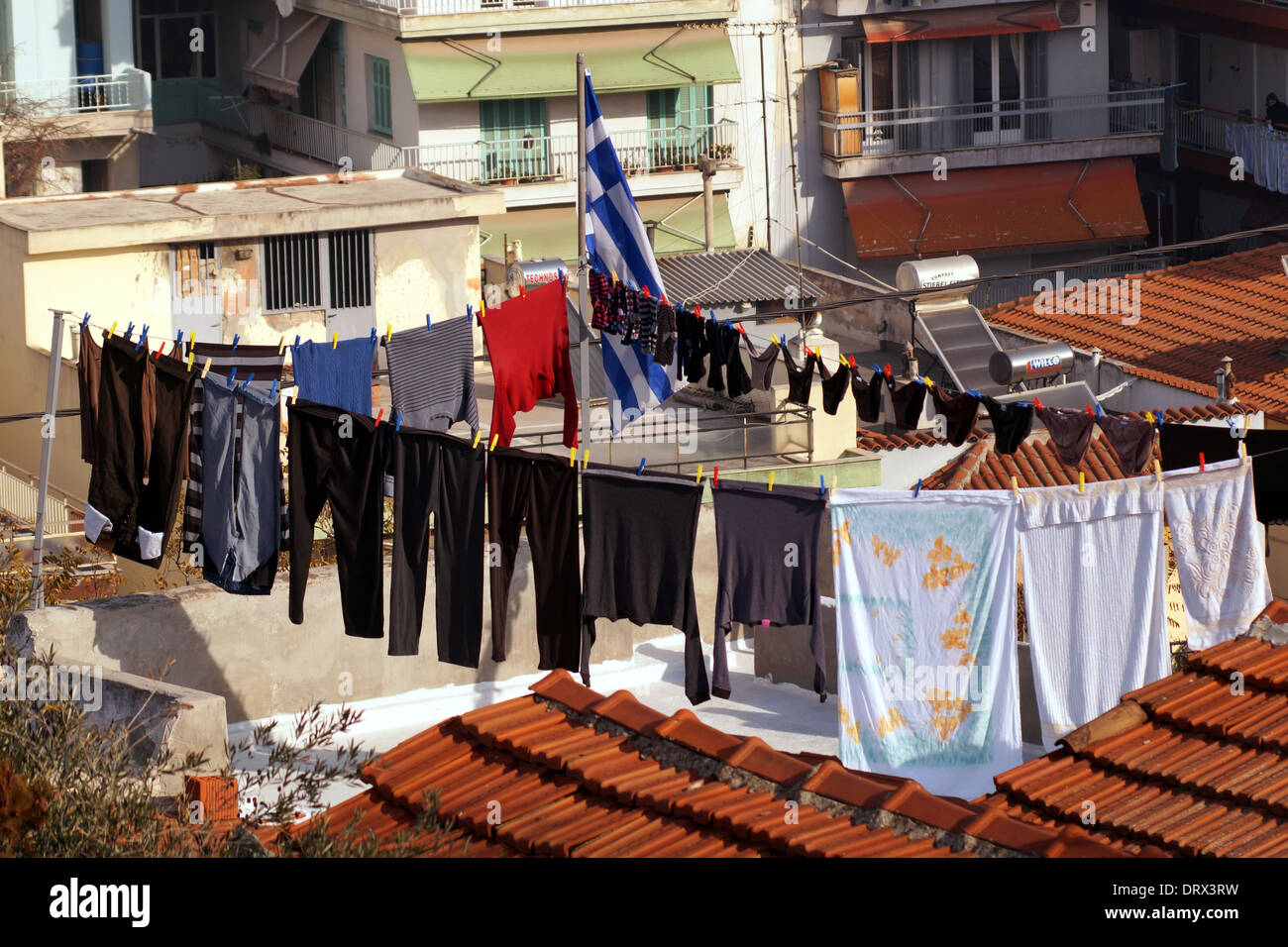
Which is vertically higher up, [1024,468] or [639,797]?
[1024,468]

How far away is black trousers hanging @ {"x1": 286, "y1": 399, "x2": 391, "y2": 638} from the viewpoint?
12797mm

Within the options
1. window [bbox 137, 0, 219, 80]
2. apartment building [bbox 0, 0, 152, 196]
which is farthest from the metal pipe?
window [bbox 137, 0, 219, 80]

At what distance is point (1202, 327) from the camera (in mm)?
28219

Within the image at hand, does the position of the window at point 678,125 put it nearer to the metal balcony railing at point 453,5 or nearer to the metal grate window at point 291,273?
the metal balcony railing at point 453,5

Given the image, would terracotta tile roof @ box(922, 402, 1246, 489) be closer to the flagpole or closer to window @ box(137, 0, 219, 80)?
the flagpole

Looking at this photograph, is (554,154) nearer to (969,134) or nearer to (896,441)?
(969,134)

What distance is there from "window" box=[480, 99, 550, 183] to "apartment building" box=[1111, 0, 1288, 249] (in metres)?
13.5

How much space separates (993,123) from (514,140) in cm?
1062

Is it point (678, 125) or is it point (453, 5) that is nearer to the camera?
point (453, 5)

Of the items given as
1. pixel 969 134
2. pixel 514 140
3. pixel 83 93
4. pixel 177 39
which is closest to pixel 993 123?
pixel 969 134

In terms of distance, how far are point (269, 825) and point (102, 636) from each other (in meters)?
Result: 4.56
